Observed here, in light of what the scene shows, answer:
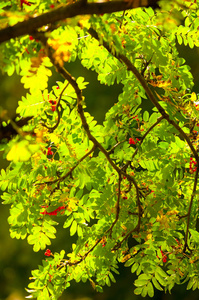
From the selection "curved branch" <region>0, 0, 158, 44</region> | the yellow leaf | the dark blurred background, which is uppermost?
"curved branch" <region>0, 0, 158, 44</region>

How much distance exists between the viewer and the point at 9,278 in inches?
111

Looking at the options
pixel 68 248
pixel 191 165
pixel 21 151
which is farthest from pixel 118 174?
pixel 68 248

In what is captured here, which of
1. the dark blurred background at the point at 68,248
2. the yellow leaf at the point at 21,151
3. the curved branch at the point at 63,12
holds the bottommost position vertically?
the dark blurred background at the point at 68,248

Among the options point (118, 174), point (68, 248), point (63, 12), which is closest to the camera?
point (63, 12)

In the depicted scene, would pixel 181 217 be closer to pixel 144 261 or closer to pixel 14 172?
pixel 144 261

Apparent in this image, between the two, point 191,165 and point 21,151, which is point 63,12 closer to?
point 21,151

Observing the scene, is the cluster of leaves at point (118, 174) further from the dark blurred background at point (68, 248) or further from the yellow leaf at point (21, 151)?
the dark blurred background at point (68, 248)

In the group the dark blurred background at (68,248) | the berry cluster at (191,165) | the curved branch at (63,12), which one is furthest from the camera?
the dark blurred background at (68,248)

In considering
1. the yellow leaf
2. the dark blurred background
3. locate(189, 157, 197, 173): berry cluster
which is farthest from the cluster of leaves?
the dark blurred background

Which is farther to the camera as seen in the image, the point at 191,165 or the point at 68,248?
the point at 68,248

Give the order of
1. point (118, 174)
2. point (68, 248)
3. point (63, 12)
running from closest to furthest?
1. point (63, 12)
2. point (118, 174)
3. point (68, 248)

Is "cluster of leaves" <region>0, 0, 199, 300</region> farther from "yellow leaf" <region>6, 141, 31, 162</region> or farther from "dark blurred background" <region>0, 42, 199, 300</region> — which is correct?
"dark blurred background" <region>0, 42, 199, 300</region>

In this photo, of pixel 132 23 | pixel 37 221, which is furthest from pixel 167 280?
pixel 132 23

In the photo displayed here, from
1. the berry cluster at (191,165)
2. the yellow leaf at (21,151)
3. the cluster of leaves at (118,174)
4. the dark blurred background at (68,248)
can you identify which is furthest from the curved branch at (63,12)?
the dark blurred background at (68,248)
